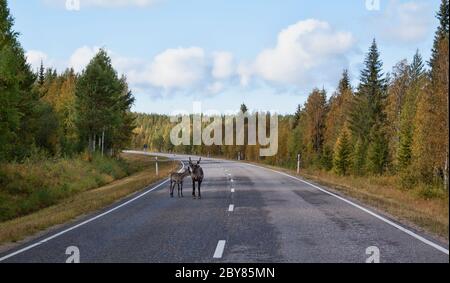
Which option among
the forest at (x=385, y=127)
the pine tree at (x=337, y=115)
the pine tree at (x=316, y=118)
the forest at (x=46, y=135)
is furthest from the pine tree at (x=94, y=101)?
the pine tree at (x=316, y=118)

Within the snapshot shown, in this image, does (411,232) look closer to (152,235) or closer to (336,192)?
(152,235)

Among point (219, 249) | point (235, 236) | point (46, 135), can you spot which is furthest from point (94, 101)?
point (219, 249)

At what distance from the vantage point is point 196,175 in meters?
19.6

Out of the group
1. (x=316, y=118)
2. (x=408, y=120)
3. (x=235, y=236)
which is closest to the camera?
(x=235, y=236)

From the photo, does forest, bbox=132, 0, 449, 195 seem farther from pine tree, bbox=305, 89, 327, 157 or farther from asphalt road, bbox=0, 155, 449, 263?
asphalt road, bbox=0, 155, 449, 263

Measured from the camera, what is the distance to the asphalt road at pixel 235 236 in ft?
27.9

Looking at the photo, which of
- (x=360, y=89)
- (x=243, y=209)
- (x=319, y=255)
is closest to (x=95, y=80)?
(x=360, y=89)

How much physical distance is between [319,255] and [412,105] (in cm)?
4708

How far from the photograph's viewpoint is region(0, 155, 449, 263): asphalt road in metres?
8.50

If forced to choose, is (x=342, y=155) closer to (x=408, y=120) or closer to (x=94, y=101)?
(x=408, y=120)

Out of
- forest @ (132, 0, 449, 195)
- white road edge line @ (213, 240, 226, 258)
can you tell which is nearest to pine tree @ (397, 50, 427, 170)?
forest @ (132, 0, 449, 195)

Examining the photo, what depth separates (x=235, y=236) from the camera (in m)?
10.6

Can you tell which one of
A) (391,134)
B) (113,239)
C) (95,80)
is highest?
(95,80)
